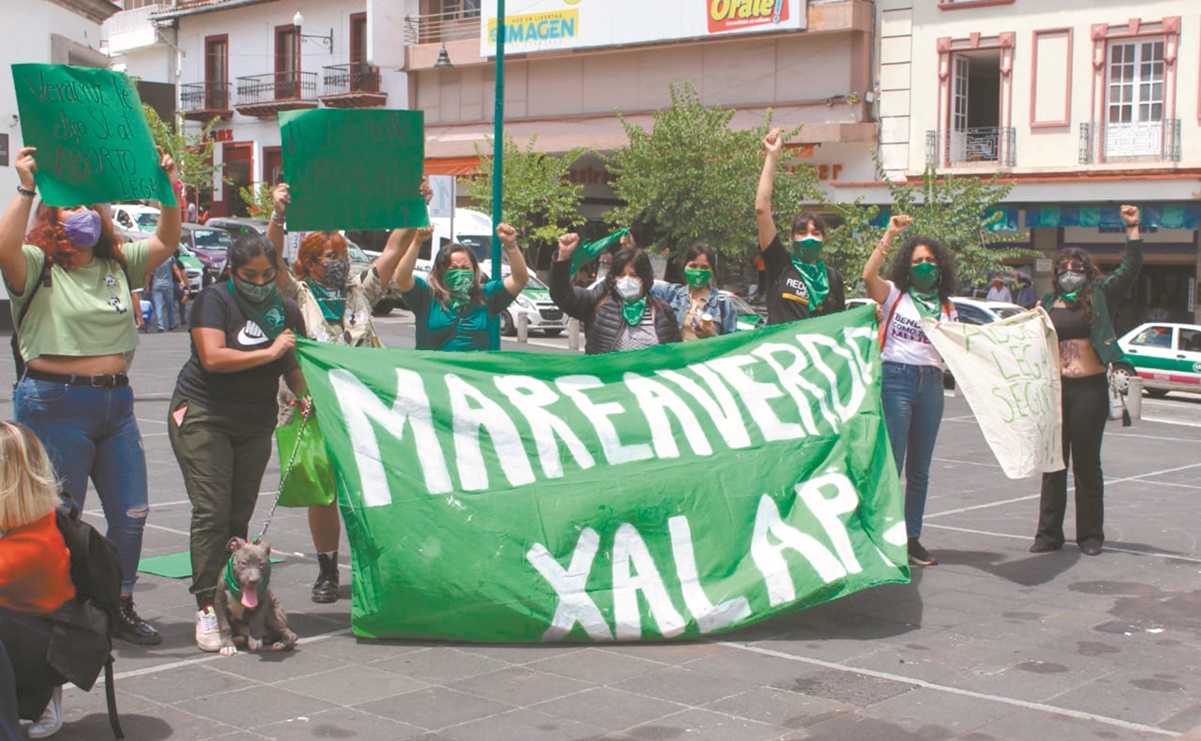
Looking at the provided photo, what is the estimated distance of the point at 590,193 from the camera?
40344mm

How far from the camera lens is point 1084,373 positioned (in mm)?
8398

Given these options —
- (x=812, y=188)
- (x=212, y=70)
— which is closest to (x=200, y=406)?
(x=812, y=188)

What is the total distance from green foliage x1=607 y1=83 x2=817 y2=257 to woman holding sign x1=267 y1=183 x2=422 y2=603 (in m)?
26.0

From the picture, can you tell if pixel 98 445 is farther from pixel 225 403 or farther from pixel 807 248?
pixel 807 248

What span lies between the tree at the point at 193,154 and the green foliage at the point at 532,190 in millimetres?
11685

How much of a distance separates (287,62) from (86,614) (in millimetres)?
45103

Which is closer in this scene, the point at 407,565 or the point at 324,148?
the point at 407,565

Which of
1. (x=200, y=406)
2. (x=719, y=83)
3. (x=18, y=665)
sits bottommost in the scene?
(x=18, y=665)

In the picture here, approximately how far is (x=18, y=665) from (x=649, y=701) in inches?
86.9

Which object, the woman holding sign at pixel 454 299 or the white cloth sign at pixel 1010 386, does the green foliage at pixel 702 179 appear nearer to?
the white cloth sign at pixel 1010 386

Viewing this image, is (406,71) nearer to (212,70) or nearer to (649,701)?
(212,70)

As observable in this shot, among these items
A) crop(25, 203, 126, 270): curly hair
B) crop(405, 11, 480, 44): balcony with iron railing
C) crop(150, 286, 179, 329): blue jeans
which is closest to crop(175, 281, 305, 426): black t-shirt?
crop(25, 203, 126, 270): curly hair

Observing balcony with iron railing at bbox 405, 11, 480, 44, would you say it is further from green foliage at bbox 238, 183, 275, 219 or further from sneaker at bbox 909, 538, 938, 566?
sneaker at bbox 909, 538, 938, 566

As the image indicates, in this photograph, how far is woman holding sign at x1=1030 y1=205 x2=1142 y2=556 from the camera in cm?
841
